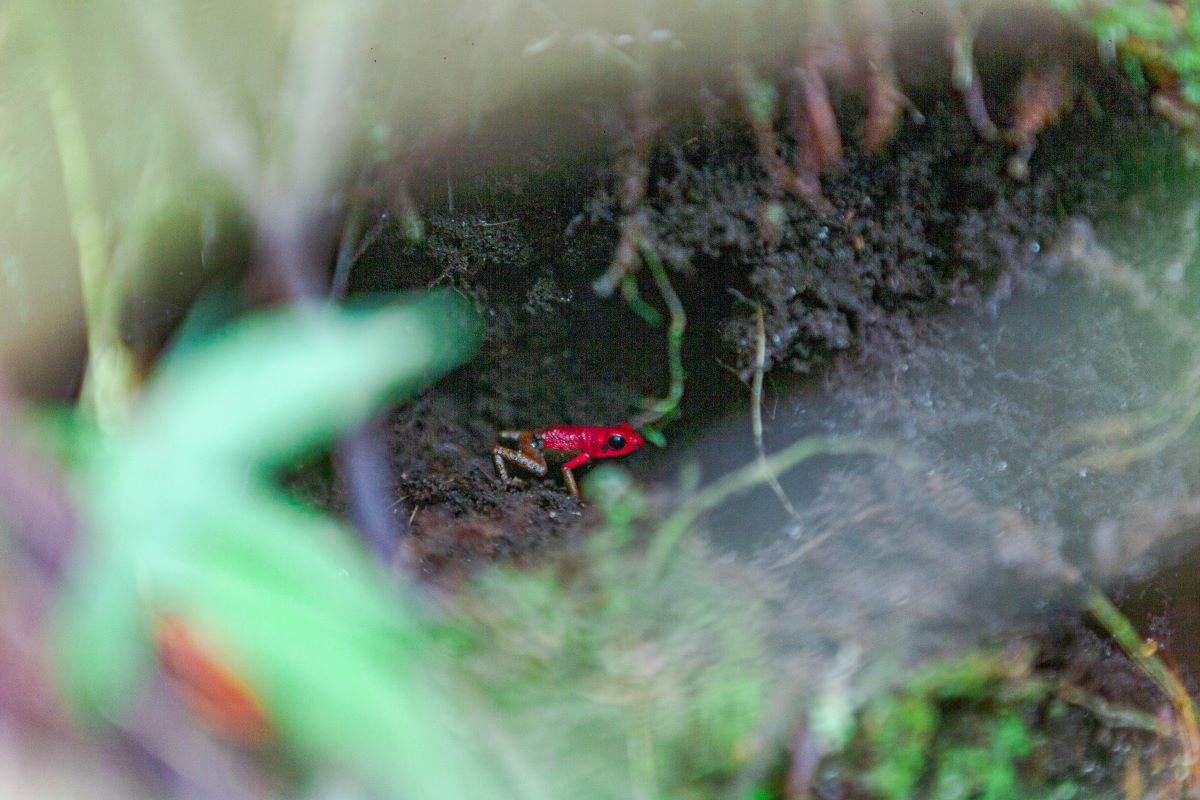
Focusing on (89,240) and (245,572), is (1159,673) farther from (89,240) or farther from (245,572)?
(89,240)

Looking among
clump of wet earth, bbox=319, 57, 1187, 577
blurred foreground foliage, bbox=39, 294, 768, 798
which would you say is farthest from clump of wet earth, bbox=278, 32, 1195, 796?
blurred foreground foliage, bbox=39, 294, 768, 798

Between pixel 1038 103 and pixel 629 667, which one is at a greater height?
pixel 1038 103

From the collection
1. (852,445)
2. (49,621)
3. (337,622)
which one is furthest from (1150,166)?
(49,621)

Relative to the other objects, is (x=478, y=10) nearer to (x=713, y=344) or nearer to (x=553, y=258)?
(x=553, y=258)

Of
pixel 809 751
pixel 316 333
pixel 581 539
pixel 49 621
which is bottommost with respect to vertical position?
pixel 809 751

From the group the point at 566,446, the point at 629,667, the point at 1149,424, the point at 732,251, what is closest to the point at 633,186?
the point at 732,251

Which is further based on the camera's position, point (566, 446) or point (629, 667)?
point (566, 446)

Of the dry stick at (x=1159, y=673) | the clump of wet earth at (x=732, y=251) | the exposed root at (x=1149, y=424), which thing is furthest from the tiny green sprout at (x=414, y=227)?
the dry stick at (x=1159, y=673)
